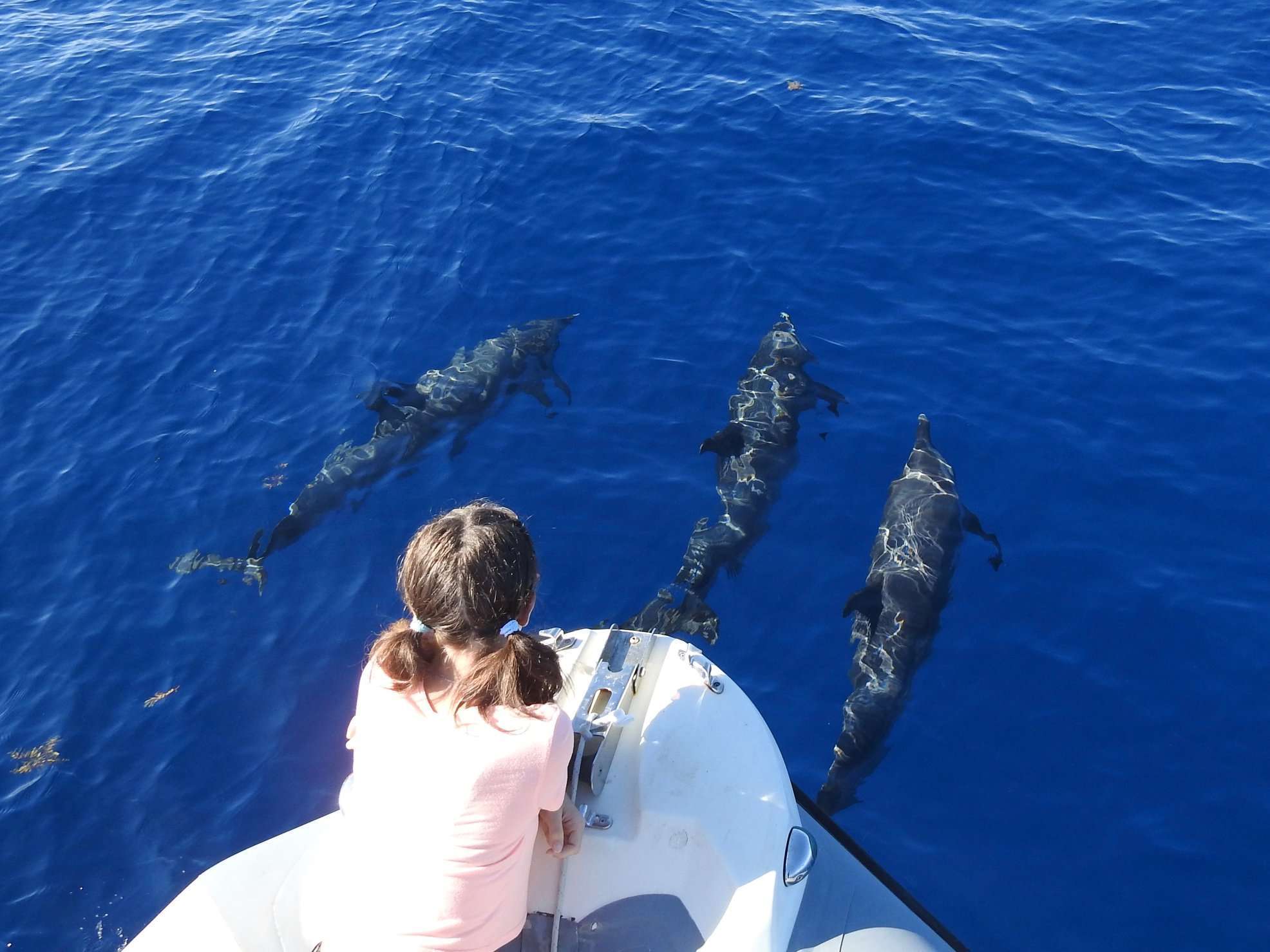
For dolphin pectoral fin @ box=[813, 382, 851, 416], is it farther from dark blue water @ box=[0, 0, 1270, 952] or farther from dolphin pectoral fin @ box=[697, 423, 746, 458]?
dolphin pectoral fin @ box=[697, 423, 746, 458]

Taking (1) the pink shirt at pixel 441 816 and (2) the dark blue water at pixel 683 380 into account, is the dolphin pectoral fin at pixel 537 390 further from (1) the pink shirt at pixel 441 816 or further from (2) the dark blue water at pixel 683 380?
(1) the pink shirt at pixel 441 816

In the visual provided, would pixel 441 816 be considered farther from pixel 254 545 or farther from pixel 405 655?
pixel 254 545

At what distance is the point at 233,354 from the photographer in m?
11.6

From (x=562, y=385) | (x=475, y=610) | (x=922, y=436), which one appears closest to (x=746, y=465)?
(x=922, y=436)

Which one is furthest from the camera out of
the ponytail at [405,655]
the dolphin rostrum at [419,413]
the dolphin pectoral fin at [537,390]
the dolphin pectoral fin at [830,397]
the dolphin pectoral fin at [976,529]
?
the dolphin pectoral fin at [537,390]

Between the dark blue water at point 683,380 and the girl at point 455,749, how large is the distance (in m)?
4.30

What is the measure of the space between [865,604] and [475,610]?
552cm

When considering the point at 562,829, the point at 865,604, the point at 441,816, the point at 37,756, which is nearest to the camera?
the point at 441,816

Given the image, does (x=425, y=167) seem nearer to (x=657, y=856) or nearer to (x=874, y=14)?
(x=874, y=14)

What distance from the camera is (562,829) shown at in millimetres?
4137

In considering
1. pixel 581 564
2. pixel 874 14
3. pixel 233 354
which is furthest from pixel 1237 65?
pixel 233 354

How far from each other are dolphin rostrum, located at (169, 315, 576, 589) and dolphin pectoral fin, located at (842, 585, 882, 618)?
4026 millimetres

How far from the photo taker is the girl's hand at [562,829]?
13.5 ft

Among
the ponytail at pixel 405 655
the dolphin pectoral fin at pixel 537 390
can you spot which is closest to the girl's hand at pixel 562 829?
the ponytail at pixel 405 655
